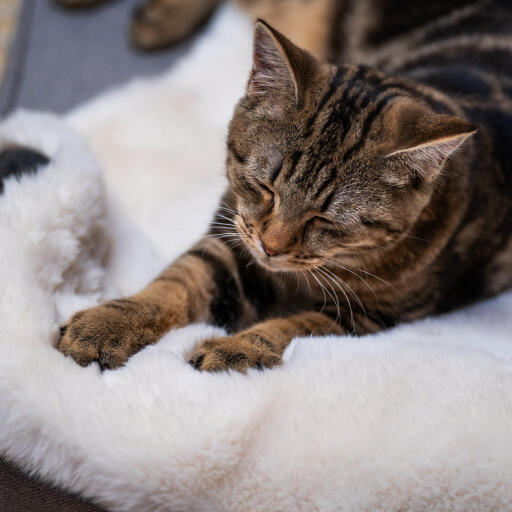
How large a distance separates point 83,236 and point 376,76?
0.66m

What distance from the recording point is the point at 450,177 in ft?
3.22

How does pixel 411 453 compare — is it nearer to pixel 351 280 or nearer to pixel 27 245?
pixel 351 280

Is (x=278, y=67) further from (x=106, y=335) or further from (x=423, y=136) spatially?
(x=106, y=335)

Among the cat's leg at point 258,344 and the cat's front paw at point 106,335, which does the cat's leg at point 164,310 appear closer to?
the cat's front paw at point 106,335

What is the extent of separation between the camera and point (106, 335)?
31.7 inches

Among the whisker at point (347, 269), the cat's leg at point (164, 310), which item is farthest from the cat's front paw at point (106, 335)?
the whisker at point (347, 269)

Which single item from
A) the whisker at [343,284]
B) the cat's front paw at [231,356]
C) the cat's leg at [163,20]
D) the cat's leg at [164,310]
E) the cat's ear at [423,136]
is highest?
the cat's ear at [423,136]

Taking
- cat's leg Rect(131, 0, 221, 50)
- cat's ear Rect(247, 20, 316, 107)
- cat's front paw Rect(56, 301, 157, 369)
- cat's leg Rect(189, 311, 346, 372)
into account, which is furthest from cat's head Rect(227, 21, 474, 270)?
cat's leg Rect(131, 0, 221, 50)

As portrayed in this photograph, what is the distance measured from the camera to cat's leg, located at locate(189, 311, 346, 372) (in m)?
0.79

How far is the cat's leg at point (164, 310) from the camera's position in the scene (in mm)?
794

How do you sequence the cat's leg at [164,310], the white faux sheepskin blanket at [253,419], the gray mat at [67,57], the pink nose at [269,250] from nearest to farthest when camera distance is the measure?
the white faux sheepskin blanket at [253,419]
the cat's leg at [164,310]
the pink nose at [269,250]
the gray mat at [67,57]

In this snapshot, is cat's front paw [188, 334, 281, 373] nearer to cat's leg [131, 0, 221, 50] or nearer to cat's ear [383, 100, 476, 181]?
cat's ear [383, 100, 476, 181]

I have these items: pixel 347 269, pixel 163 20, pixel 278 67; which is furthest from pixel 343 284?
pixel 163 20

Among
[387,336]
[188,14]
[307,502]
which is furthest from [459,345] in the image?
[188,14]
